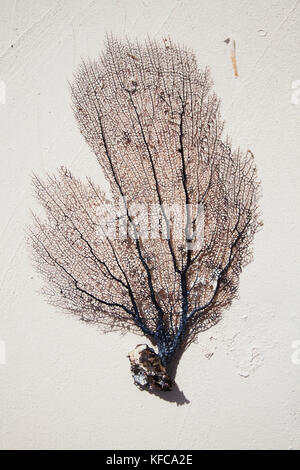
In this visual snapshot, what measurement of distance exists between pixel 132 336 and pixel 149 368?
25cm

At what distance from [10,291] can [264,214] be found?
173cm

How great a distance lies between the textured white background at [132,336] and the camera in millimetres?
2697

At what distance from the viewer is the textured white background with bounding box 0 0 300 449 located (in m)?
2.70

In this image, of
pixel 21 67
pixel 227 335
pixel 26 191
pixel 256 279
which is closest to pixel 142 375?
pixel 227 335

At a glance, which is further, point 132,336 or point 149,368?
point 132,336

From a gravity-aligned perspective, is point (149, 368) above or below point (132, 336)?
below

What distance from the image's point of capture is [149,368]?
2654mm

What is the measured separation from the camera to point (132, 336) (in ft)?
9.25

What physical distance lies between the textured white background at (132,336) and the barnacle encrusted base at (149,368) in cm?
13

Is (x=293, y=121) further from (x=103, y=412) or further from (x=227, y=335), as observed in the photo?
(x=103, y=412)

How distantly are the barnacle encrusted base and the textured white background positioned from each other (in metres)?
0.13

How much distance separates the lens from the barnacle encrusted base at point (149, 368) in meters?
2.65

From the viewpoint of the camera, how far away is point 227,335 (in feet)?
9.00

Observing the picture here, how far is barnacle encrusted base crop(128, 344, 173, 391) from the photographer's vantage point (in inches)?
104
